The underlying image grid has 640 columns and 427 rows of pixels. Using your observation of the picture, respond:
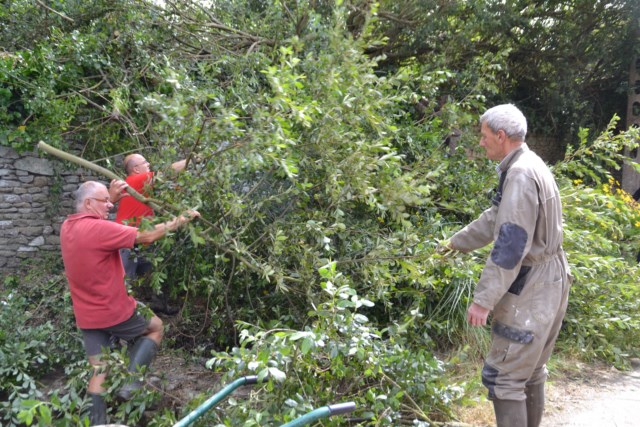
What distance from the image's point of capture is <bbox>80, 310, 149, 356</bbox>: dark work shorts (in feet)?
12.9

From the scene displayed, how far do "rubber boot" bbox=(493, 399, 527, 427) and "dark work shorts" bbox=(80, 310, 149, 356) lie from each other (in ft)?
7.79

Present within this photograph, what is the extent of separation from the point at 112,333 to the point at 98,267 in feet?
1.70

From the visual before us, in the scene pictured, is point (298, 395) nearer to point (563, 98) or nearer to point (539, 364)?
point (539, 364)

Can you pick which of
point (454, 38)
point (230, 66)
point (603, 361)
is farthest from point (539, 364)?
point (454, 38)

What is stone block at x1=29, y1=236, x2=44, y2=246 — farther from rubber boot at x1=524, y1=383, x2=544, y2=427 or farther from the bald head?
rubber boot at x1=524, y1=383, x2=544, y2=427

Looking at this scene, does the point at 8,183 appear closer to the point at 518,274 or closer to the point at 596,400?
the point at 518,274

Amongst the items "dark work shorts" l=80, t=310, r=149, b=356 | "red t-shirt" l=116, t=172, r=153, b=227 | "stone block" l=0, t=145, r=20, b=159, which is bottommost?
"dark work shorts" l=80, t=310, r=149, b=356

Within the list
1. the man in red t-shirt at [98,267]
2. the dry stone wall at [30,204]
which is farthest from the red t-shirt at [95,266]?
the dry stone wall at [30,204]

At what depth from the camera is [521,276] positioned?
3.22m

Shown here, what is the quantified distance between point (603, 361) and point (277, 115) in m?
3.91

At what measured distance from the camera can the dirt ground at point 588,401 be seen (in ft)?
13.7

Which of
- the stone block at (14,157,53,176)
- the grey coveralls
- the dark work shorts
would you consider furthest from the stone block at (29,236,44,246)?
the grey coveralls

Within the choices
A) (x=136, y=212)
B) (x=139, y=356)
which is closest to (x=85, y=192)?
(x=139, y=356)

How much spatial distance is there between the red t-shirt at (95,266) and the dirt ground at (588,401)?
240 cm
